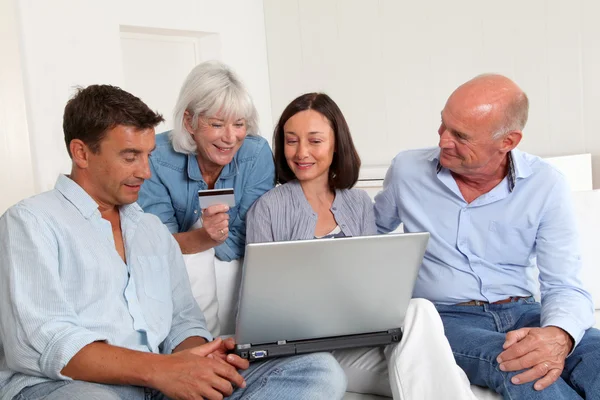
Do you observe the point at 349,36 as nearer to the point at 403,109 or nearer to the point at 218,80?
the point at 403,109

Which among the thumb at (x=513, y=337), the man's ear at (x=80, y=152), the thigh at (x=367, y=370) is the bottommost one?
the thigh at (x=367, y=370)

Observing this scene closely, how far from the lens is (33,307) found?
5.20 feet

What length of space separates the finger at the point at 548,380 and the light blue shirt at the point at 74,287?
2.86 ft

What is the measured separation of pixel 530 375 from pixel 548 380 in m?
0.05

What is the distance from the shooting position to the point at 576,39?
436cm

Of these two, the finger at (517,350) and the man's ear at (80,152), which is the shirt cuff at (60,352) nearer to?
the man's ear at (80,152)

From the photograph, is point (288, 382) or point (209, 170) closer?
point (288, 382)

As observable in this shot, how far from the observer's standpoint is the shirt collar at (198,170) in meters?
2.46

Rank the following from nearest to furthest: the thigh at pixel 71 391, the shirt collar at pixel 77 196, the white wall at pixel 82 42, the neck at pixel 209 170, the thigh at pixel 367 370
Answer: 1. the thigh at pixel 71 391
2. the shirt collar at pixel 77 196
3. the thigh at pixel 367 370
4. the neck at pixel 209 170
5. the white wall at pixel 82 42

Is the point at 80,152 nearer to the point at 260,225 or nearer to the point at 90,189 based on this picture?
the point at 90,189

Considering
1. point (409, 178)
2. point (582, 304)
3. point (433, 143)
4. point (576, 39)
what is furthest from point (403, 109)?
point (582, 304)

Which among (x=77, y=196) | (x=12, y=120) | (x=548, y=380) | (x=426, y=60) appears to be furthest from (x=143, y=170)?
(x=426, y=60)

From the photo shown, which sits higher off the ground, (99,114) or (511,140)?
(99,114)

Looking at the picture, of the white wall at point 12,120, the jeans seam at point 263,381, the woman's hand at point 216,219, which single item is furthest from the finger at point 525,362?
the white wall at point 12,120
